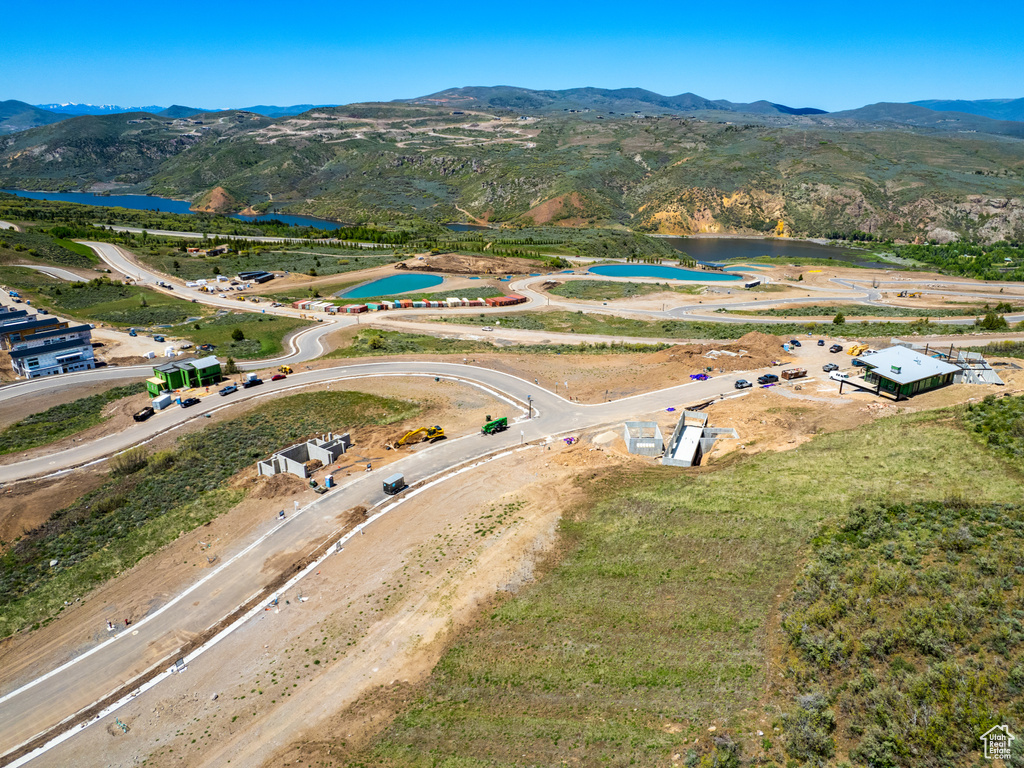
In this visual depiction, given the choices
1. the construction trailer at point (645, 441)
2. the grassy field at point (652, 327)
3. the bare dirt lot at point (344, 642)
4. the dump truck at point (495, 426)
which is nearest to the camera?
the bare dirt lot at point (344, 642)

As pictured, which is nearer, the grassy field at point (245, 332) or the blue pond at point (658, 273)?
the grassy field at point (245, 332)

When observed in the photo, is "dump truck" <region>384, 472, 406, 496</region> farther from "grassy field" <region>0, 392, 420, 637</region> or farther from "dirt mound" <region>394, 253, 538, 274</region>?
"dirt mound" <region>394, 253, 538, 274</region>

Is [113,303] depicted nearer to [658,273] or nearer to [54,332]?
[54,332]

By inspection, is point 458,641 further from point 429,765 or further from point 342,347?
point 342,347

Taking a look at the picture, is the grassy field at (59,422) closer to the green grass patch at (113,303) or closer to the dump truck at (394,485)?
the dump truck at (394,485)

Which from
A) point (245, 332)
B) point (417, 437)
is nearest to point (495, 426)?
point (417, 437)

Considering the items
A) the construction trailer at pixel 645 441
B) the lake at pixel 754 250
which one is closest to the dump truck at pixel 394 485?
the construction trailer at pixel 645 441
